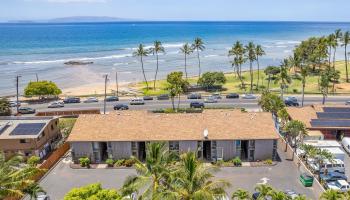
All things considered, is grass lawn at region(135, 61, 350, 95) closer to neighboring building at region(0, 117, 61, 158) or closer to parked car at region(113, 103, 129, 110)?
parked car at region(113, 103, 129, 110)

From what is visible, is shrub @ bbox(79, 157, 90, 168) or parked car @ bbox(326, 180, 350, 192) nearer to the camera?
parked car @ bbox(326, 180, 350, 192)

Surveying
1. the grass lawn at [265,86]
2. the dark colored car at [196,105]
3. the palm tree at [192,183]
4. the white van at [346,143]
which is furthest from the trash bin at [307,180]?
the grass lawn at [265,86]

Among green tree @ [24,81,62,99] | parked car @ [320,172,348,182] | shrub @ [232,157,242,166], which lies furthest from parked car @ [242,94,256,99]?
green tree @ [24,81,62,99]

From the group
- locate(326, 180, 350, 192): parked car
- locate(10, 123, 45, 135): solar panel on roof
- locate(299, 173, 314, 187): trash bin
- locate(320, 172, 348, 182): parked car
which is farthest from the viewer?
locate(10, 123, 45, 135): solar panel on roof

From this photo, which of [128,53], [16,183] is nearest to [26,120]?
[16,183]

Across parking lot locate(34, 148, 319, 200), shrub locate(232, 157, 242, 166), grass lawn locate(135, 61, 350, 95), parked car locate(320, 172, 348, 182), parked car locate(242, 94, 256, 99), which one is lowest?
parking lot locate(34, 148, 319, 200)

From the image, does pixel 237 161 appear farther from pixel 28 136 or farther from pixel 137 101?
pixel 137 101

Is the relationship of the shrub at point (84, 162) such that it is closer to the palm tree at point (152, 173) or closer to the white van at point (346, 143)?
the palm tree at point (152, 173)

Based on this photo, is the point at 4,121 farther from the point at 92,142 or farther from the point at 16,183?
the point at 16,183
